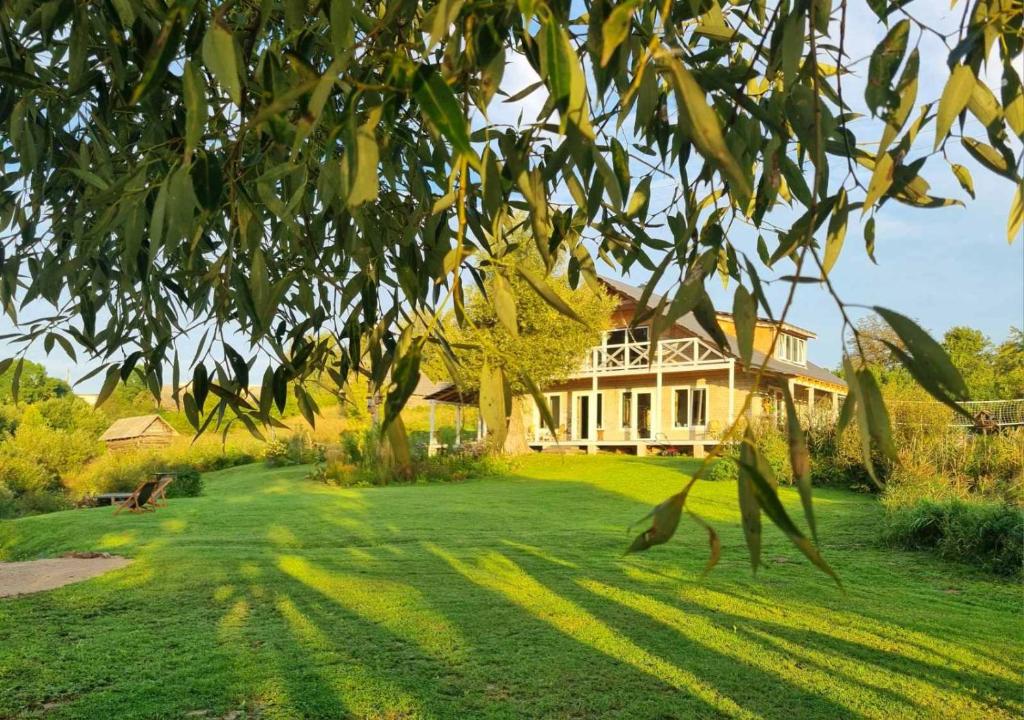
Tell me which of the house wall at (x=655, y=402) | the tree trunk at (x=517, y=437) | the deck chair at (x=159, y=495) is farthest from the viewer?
the house wall at (x=655, y=402)

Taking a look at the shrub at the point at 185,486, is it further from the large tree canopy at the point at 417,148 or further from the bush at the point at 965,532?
the large tree canopy at the point at 417,148

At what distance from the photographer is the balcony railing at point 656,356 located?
2345cm

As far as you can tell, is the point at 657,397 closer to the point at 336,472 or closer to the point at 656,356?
the point at 656,356

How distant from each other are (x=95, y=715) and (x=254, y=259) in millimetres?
3229

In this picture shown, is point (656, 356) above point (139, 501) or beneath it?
above

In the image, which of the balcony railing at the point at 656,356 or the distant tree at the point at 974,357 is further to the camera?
the distant tree at the point at 974,357

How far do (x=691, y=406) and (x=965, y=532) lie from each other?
16.3 meters

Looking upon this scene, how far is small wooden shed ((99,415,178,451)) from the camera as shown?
90.8 feet

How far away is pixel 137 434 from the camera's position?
1089 inches

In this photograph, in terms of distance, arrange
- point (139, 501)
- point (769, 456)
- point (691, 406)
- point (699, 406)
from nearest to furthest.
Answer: point (139, 501)
point (769, 456)
point (691, 406)
point (699, 406)

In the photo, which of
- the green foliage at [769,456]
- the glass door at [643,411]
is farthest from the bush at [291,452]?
the green foliage at [769,456]

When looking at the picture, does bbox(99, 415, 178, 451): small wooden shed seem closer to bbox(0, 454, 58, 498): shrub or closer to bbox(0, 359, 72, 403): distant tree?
bbox(0, 359, 72, 403): distant tree

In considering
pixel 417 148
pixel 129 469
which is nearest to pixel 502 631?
pixel 417 148

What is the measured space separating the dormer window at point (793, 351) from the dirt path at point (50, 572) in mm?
20963
